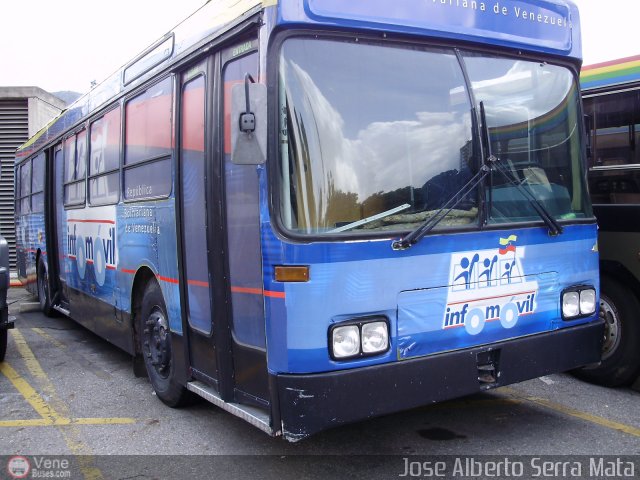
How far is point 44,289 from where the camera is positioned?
10.1 m

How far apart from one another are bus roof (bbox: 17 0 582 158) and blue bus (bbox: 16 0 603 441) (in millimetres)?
13

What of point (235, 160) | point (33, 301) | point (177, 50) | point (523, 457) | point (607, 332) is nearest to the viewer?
point (235, 160)


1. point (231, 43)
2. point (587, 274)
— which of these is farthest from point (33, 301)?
point (587, 274)

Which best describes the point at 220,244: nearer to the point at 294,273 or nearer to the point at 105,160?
the point at 294,273

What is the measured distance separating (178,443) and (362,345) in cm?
191

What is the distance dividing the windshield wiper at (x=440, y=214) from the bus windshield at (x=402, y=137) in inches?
1.3

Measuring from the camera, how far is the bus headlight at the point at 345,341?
335 centimetres

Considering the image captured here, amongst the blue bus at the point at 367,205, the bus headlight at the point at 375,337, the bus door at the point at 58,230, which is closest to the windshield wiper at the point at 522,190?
the blue bus at the point at 367,205

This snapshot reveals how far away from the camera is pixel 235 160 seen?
3240 mm

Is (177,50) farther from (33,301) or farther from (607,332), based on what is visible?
(33,301)

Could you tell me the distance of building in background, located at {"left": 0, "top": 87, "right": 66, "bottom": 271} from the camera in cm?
1700

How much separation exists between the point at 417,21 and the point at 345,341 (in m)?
1.95

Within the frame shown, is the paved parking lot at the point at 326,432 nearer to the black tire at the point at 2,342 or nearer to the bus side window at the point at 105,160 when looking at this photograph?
the black tire at the point at 2,342

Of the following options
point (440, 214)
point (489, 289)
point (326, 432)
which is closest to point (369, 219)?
point (440, 214)
